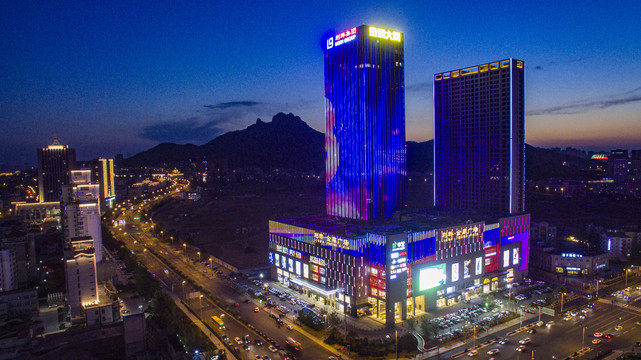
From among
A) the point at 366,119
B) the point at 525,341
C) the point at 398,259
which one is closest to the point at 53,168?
the point at 366,119

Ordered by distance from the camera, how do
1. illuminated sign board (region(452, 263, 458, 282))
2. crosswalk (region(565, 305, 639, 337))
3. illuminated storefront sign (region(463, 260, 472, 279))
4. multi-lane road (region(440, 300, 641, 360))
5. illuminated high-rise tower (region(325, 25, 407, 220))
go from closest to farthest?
1. multi-lane road (region(440, 300, 641, 360))
2. crosswalk (region(565, 305, 639, 337))
3. illuminated sign board (region(452, 263, 458, 282))
4. illuminated storefront sign (region(463, 260, 472, 279))
5. illuminated high-rise tower (region(325, 25, 407, 220))

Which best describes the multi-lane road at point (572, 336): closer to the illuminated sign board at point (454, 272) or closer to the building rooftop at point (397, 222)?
the illuminated sign board at point (454, 272)

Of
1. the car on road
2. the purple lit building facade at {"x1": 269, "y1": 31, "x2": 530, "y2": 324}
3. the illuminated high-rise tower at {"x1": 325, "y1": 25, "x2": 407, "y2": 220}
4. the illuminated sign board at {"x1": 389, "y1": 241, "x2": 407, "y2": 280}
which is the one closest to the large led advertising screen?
the purple lit building facade at {"x1": 269, "y1": 31, "x2": 530, "y2": 324}

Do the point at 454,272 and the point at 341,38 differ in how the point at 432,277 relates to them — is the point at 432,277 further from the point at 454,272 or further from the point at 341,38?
the point at 341,38

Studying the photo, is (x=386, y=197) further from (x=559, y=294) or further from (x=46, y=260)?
(x=46, y=260)

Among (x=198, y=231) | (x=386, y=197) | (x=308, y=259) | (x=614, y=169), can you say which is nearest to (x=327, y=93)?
(x=386, y=197)

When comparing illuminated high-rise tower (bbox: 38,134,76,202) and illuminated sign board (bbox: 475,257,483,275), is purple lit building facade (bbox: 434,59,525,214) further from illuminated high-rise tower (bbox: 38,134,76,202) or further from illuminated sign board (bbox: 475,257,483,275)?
illuminated high-rise tower (bbox: 38,134,76,202)
